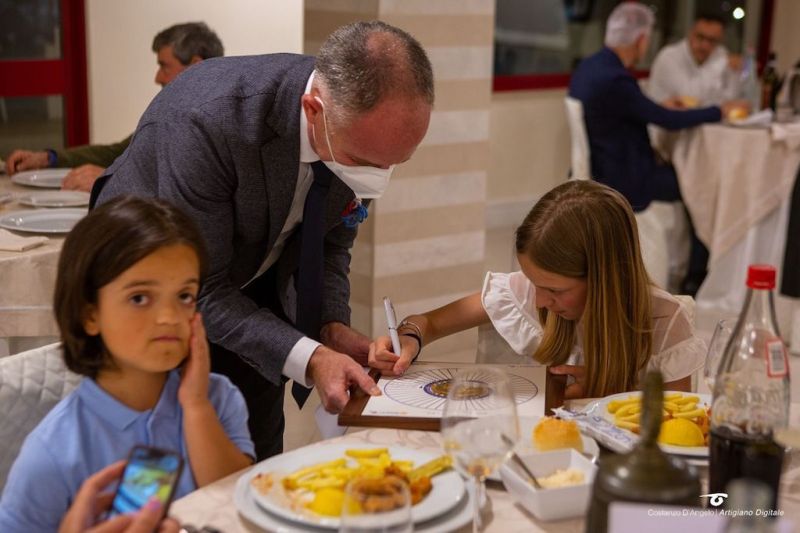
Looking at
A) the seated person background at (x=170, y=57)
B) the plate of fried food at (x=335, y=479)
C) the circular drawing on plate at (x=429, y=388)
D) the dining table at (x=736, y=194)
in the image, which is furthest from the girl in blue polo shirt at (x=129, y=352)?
the dining table at (x=736, y=194)

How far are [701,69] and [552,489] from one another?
19.6 ft

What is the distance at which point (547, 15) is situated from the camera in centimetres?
789

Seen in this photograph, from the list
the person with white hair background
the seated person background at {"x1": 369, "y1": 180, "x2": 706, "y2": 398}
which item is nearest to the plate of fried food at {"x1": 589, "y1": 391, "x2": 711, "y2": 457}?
the seated person background at {"x1": 369, "y1": 180, "x2": 706, "y2": 398}

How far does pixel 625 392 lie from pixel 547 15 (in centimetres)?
624

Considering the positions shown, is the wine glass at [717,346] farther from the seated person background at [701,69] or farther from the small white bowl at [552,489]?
the seated person background at [701,69]

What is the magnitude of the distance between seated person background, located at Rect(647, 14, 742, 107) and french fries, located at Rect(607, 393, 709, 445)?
5266 millimetres

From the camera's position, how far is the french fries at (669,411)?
1.74 metres

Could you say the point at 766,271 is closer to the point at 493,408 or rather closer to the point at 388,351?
the point at 493,408

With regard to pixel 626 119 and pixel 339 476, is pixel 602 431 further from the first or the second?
pixel 626 119

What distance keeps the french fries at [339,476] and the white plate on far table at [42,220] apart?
Result: 1789 millimetres

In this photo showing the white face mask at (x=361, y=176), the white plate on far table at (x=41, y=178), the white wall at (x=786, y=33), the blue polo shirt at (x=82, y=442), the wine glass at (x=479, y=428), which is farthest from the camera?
the white wall at (x=786, y=33)

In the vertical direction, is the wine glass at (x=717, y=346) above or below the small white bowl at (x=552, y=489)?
above

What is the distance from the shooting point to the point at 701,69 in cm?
696

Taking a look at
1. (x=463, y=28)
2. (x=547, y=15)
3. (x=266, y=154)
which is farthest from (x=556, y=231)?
(x=547, y=15)
